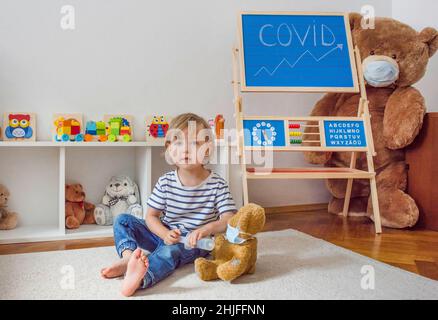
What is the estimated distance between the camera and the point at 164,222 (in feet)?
4.21

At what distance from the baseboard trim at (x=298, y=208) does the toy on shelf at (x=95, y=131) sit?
2.98ft

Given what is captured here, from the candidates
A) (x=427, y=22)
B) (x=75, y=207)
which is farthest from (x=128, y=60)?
(x=427, y=22)

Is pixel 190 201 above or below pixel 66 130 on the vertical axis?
below

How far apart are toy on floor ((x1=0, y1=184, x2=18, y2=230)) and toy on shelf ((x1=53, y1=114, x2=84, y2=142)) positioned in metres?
0.29

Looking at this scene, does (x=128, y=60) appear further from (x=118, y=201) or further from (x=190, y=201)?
(x=190, y=201)

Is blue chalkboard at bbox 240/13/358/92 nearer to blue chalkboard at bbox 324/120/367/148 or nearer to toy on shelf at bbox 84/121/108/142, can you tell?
blue chalkboard at bbox 324/120/367/148

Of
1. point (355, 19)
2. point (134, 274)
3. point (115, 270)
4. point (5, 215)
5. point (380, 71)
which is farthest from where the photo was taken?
point (355, 19)

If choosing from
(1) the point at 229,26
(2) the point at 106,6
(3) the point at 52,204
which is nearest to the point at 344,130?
(1) the point at 229,26

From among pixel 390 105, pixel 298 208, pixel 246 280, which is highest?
pixel 390 105

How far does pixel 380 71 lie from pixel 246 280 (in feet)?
4.09

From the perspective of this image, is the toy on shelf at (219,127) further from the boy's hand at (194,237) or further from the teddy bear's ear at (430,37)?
the teddy bear's ear at (430,37)

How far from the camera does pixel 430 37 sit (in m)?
1.91
